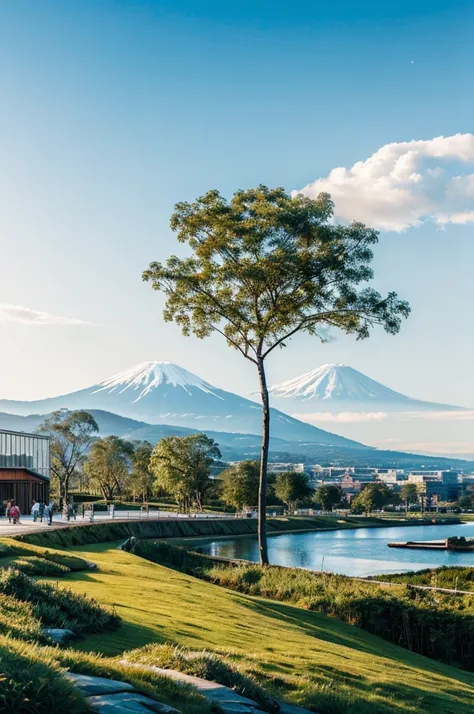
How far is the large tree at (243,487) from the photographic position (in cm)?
8800

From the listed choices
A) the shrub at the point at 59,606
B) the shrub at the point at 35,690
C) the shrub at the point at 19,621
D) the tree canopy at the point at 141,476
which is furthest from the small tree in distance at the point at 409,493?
the shrub at the point at 35,690

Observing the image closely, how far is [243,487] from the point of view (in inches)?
3472

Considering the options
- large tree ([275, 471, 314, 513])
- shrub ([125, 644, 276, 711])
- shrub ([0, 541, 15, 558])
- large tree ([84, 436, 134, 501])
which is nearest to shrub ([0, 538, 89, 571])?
shrub ([0, 541, 15, 558])

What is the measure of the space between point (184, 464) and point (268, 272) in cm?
5271

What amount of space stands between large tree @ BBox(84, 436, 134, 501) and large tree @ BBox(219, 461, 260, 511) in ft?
44.9

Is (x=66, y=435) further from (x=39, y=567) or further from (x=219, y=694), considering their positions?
(x=219, y=694)

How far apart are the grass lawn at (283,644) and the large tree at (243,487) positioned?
67.8m

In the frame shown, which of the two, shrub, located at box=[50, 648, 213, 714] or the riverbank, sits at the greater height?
shrub, located at box=[50, 648, 213, 714]

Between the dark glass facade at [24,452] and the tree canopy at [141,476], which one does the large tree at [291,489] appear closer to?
the tree canopy at [141,476]

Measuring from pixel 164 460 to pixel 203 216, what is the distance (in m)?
51.6

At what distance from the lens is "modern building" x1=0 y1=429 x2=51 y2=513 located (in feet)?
183

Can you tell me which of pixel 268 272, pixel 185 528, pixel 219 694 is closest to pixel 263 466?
pixel 268 272

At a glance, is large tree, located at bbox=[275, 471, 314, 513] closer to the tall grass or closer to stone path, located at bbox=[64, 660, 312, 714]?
the tall grass

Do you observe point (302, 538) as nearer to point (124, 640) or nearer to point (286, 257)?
point (286, 257)
